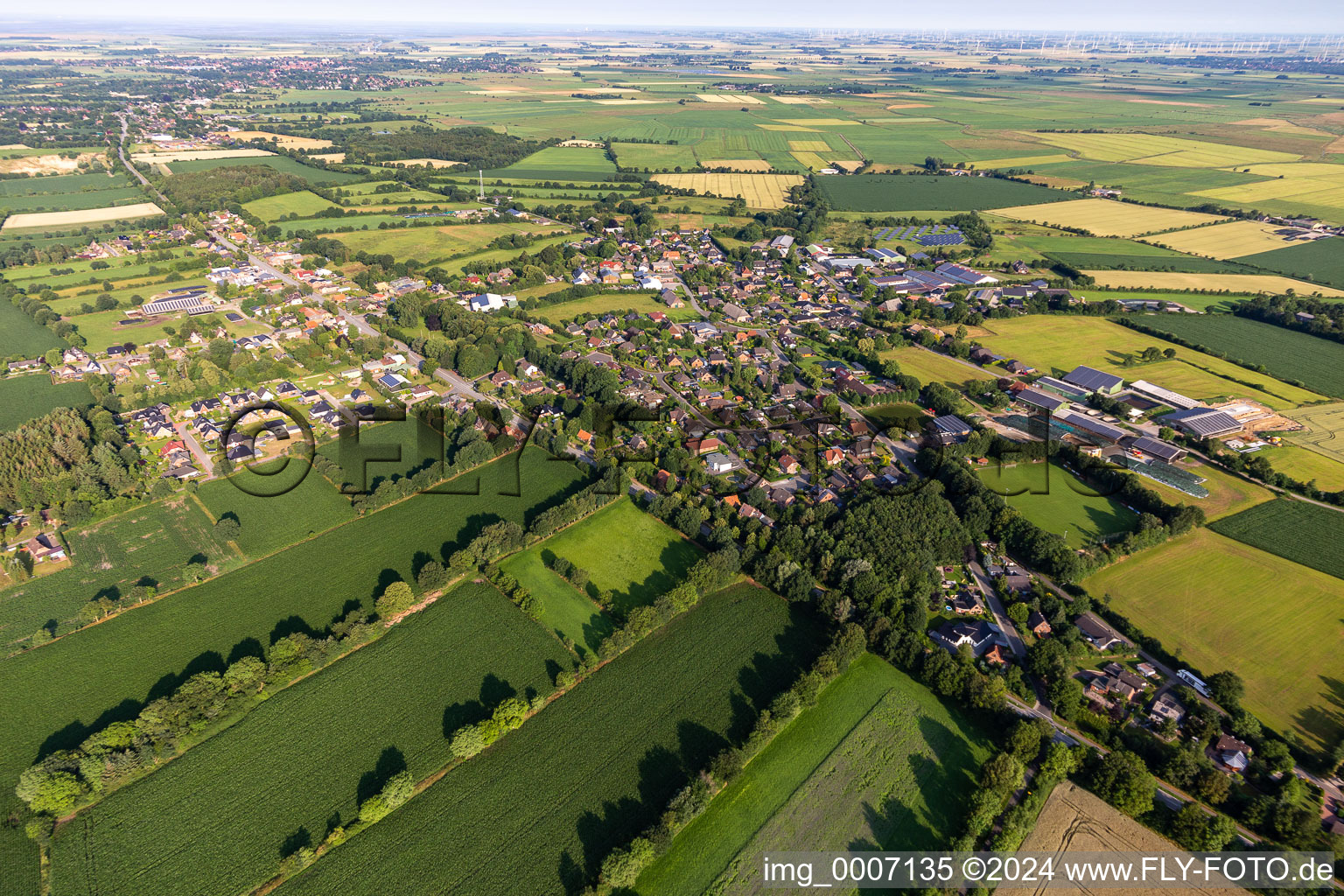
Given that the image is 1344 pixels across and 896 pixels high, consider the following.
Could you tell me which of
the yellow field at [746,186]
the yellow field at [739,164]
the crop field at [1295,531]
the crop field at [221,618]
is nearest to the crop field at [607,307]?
the crop field at [221,618]

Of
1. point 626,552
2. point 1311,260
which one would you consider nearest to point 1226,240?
point 1311,260

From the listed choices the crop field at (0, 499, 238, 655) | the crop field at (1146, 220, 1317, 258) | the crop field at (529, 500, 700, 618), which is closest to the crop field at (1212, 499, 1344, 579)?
the crop field at (529, 500, 700, 618)

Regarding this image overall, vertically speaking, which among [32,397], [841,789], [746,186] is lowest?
[841,789]

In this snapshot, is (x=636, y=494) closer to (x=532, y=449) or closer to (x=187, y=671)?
(x=532, y=449)

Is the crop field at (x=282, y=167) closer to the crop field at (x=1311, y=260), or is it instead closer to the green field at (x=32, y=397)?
the green field at (x=32, y=397)

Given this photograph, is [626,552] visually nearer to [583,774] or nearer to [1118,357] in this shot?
[583,774]

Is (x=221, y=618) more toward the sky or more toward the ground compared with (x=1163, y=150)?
more toward the ground

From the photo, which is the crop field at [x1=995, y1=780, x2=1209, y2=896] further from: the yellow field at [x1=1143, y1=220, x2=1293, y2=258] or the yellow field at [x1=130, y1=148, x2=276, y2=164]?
the yellow field at [x1=130, y1=148, x2=276, y2=164]
